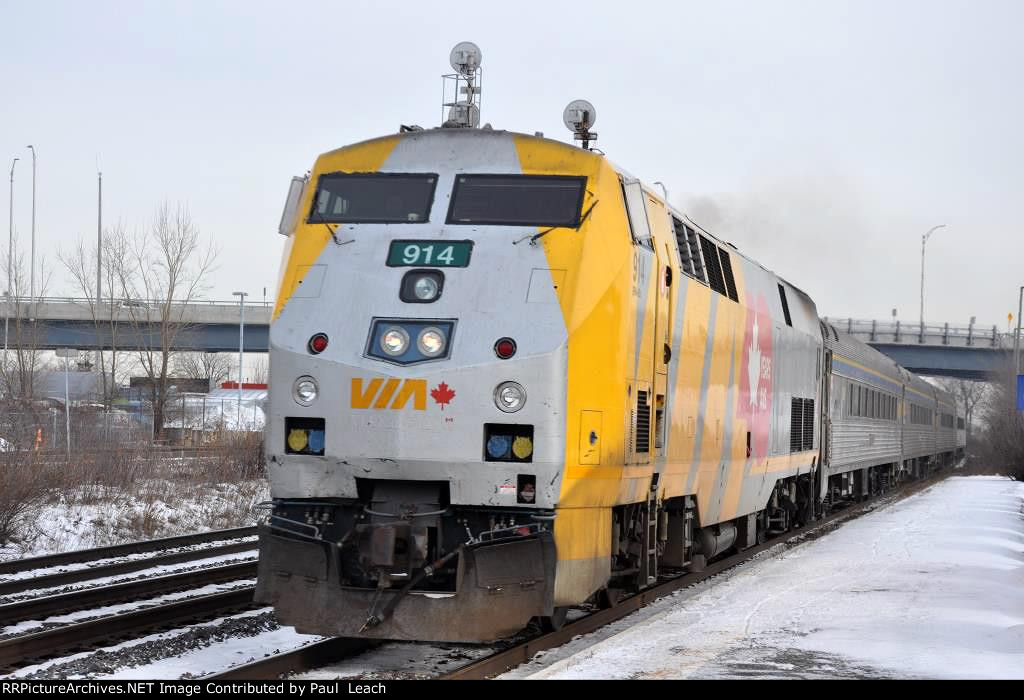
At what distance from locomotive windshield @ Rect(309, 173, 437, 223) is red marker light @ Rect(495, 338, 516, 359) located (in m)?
1.37

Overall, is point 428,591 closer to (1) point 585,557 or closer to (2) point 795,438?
(1) point 585,557

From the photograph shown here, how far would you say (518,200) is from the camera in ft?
30.0

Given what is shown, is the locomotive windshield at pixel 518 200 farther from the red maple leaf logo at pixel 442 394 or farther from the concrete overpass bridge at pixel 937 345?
the concrete overpass bridge at pixel 937 345

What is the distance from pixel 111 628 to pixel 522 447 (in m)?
4.00

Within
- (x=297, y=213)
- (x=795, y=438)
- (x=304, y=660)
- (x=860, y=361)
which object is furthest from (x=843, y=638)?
(x=860, y=361)

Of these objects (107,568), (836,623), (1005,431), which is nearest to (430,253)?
(836,623)

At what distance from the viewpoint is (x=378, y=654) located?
9.09 m

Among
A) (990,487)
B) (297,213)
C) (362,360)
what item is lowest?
(990,487)

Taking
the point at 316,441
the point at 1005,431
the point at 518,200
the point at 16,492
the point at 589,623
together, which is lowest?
the point at 589,623

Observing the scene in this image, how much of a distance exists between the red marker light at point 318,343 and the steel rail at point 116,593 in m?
4.12

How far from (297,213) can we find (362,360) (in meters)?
1.70

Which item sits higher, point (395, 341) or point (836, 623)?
point (395, 341)

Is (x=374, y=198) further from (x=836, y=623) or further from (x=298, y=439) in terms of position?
(x=836, y=623)

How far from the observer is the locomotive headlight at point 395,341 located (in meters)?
8.42
